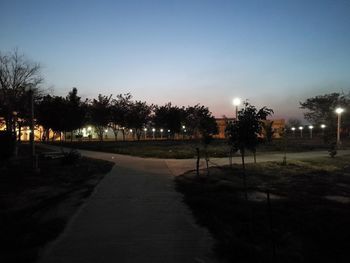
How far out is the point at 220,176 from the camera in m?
17.1

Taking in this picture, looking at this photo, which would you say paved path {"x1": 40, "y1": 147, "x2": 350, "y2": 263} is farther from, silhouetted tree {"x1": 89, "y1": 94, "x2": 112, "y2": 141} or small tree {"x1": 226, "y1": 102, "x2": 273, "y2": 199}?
silhouetted tree {"x1": 89, "y1": 94, "x2": 112, "y2": 141}

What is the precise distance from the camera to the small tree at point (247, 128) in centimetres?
1188

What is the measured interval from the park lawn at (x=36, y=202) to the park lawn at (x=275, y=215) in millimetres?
3157

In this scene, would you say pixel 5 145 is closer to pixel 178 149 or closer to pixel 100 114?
pixel 178 149

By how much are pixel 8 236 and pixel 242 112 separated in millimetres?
7687

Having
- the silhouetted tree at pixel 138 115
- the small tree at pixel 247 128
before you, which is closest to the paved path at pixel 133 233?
the small tree at pixel 247 128

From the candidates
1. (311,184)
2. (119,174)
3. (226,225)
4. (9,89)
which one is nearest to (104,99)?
(9,89)

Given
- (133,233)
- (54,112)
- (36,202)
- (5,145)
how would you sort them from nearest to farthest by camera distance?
(133,233) → (36,202) → (5,145) → (54,112)

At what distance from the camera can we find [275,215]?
9.20 metres

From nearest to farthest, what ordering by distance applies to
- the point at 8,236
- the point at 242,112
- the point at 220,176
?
the point at 8,236 → the point at 242,112 → the point at 220,176

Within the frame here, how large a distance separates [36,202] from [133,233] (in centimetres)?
485

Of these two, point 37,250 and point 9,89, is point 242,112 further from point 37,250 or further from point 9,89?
point 9,89

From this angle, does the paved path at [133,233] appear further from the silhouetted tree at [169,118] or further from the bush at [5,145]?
the silhouetted tree at [169,118]

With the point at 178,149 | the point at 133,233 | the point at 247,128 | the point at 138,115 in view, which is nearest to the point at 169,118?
the point at 138,115
